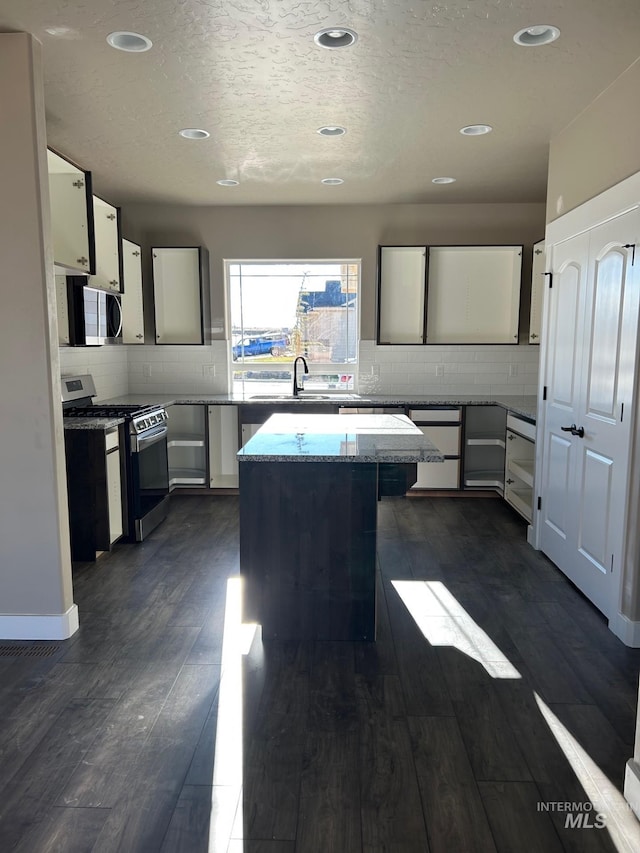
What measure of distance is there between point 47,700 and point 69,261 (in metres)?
2.33

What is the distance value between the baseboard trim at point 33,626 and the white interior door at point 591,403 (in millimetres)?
2741

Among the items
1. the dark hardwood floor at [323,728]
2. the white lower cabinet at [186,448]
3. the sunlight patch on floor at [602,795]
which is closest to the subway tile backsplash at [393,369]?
the white lower cabinet at [186,448]

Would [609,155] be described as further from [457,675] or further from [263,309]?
[263,309]

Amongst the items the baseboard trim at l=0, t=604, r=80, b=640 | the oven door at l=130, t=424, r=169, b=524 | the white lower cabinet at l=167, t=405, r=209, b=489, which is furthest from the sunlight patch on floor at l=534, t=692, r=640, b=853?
the white lower cabinet at l=167, t=405, r=209, b=489

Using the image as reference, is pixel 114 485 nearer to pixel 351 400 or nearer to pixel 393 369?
pixel 351 400

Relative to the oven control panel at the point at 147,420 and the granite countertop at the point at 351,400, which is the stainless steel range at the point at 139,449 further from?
the granite countertop at the point at 351,400

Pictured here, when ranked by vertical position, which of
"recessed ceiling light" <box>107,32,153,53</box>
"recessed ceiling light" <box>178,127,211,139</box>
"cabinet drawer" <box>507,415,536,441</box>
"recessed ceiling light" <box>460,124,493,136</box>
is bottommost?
"cabinet drawer" <box>507,415,536,441</box>

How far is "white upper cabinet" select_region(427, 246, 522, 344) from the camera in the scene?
5426mm

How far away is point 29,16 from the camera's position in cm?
231

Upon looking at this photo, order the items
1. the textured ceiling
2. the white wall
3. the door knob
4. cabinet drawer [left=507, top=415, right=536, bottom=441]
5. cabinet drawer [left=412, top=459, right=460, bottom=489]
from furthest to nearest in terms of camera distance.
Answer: cabinet drawer [left=412, top=459, right=460, bottom=489] < cabinet drawer [left=507, top=415, right=536, bottom=441] < the door knob < the white wall < the textured ceiling

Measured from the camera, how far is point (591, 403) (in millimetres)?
3158

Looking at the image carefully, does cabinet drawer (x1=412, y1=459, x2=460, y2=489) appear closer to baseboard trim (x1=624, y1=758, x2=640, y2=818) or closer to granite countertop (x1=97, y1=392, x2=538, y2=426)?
granite countertop (x1=97, y1=392, x2=538, y2=426)

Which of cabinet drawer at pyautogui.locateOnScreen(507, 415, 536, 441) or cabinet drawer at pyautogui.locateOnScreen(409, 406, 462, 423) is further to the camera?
cabinet drawer at pyautogui.locateOnScreen(409, 406, 462, 423)

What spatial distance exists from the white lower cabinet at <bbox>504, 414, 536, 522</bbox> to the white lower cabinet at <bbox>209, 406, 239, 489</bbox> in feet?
7.96
